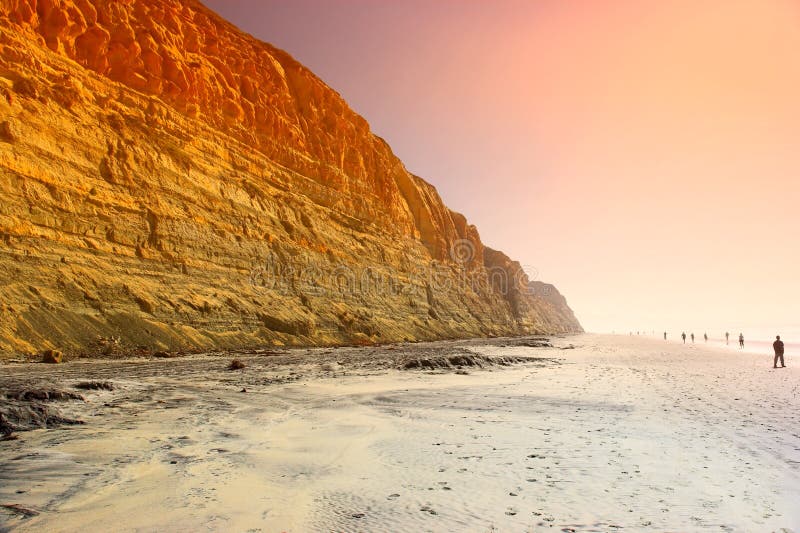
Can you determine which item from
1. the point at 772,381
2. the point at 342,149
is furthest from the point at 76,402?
the point at 342,149

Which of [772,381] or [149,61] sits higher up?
[149,61]

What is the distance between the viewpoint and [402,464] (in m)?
4.89

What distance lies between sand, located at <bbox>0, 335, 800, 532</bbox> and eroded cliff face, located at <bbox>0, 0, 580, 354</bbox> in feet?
46.8

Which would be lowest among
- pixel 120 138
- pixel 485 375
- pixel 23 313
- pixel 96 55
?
pixel 485 375

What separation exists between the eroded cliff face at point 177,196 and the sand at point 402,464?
561 inches

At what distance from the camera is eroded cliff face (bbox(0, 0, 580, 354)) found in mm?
20125

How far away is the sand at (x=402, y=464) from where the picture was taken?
3424mm

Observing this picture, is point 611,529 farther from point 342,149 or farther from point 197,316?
point 342,149

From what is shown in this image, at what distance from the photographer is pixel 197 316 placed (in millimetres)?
24047

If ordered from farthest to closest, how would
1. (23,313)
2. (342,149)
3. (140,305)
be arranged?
(342,149), (140,305), (23,313)

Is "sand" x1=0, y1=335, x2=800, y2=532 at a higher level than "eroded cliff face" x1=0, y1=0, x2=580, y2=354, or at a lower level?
lower

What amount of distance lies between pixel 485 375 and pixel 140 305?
57.5ft

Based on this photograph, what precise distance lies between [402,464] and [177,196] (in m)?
28.2

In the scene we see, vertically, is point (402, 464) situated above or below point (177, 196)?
below
